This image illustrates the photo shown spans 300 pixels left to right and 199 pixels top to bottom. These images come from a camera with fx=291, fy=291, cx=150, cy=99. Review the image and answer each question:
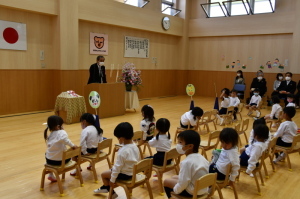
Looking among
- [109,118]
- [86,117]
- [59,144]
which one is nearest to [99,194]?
[59,144]

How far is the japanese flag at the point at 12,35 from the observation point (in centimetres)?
763

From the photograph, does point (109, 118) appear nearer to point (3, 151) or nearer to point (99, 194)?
point (3, 151)

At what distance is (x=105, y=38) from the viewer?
34.0ft

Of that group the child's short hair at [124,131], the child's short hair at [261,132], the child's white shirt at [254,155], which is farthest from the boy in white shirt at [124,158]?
the child's short hair at [261,132]

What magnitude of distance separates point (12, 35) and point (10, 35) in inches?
2.2

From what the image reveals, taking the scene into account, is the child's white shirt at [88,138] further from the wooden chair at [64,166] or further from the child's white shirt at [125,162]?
the child's white shirt at [125,162]

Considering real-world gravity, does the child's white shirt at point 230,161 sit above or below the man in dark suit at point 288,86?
below

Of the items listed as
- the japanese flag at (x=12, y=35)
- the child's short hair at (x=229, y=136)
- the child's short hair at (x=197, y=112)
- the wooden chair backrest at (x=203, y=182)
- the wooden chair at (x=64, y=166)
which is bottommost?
the wooden chair at (x=64, y=166)

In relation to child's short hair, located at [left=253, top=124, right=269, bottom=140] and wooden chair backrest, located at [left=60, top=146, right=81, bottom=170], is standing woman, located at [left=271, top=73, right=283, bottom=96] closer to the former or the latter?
child's short hair, located at [left=253, top=124, right=269, bottom=140]

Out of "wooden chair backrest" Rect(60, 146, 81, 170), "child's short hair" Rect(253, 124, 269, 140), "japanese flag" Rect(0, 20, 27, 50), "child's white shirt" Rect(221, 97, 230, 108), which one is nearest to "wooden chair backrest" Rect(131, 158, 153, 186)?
"wooden chair backrest" Rect(60, 146, 81, 170)

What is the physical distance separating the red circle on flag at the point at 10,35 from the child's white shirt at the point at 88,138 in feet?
17.1

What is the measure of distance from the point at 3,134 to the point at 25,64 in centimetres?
279

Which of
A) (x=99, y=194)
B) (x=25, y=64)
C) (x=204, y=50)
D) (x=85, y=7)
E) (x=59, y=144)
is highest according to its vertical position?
(x=85, y=7)

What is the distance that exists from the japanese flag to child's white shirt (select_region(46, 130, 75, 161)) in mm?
5241
